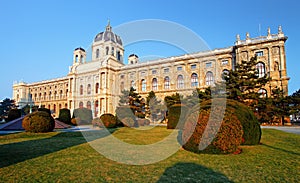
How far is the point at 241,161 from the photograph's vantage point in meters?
A: 5.05

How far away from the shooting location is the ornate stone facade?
29.5 m

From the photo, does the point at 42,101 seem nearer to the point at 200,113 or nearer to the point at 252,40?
the point at 252,40

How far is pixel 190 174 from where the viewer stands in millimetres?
3889

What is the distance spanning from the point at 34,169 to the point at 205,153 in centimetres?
478

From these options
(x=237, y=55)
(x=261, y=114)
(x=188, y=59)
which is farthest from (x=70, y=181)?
(x=188, y=59)

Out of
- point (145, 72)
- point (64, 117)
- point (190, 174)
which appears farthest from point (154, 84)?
point (190, 174)

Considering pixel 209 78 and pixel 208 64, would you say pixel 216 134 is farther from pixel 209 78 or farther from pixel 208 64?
pixel 208 64

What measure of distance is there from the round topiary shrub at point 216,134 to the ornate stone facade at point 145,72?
92.4 ft

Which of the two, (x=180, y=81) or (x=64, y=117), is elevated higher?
(x=180, y=81)

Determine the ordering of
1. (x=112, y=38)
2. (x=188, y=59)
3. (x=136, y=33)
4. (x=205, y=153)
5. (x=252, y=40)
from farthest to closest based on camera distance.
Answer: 1. (x=112, y=38)
2. (x=188, y=59)
3. (x=252, y=40)
4. (x=136, y=33)
5. (x=205, y=153)

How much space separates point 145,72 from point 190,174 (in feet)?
130

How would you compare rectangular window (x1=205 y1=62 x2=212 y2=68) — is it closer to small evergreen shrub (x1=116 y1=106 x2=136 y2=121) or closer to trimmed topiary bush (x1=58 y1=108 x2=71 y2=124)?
small evergreen shrub (x1=116 y1=106 x2=136 y2=121)

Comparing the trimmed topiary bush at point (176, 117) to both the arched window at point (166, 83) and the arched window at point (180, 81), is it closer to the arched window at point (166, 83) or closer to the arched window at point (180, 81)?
the arched window at point (180, 81)

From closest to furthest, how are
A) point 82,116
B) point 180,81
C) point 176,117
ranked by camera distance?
1. point 176,117
2. point 82,116
3. point 180,81
